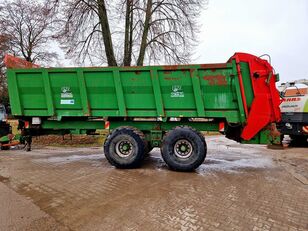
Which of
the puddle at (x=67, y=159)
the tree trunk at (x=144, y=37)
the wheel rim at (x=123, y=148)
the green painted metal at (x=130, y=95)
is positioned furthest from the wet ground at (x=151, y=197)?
the tree trunk at (x=144, y=37)

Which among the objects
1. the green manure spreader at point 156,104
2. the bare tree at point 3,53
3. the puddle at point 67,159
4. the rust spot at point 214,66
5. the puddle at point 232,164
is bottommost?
the puddle at point 232,164

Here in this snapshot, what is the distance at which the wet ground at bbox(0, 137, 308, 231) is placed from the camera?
147 inches

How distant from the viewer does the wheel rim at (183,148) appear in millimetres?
6609

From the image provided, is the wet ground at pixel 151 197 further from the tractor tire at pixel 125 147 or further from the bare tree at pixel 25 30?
the bare tree at pixel 25 30

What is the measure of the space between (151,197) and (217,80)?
3298mm

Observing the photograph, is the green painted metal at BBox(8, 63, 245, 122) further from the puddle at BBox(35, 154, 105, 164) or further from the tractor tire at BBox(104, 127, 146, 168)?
the puddle at BBox(35, 154, 105, 164)

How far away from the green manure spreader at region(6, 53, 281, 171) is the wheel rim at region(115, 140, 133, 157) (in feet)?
0.08

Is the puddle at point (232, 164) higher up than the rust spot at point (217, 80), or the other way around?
the rust spot at point (217, 80)

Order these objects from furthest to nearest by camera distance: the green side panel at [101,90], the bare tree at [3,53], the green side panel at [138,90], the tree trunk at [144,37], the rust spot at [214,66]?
the bare tree at [3,53], the tree trunk at [144,37], the green side panel at [101,90], the green side panel at [138,90], the rust spot at [214,66]

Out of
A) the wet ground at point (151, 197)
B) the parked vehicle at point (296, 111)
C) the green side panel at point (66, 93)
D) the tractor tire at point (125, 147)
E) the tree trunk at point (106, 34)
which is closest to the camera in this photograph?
the wet ground at point (151, 197)

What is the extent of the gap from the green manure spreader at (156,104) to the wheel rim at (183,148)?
0.02 m

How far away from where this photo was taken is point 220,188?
5.30m

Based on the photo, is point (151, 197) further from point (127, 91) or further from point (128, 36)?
point (128, 36)

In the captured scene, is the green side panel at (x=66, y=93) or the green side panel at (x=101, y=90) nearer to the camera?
the green side panel at (x=101, y=90)
